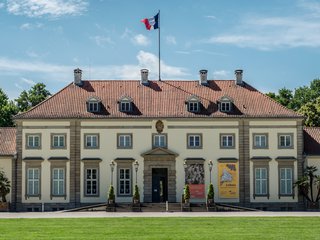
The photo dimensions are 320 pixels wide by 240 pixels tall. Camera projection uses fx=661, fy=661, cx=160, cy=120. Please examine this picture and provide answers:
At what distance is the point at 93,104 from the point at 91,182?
Answer: 6.09m

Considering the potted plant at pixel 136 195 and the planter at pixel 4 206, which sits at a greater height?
the potted plant at pixel 136 195

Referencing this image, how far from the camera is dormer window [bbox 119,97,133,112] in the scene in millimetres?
51656

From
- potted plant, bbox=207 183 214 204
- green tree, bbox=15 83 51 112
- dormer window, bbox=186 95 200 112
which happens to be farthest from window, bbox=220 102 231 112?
green tree, bbox=15 83 51 112

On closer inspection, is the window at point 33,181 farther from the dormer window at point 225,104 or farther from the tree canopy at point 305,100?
the tree canopy at point 305,100

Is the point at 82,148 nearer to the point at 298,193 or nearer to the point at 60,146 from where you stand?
the point at 60,146

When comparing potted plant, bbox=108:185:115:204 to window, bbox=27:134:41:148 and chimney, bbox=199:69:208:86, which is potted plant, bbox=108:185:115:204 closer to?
window, bbox=27:134:41:148

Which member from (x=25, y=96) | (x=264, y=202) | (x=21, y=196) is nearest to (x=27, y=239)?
(x=21, y=196)

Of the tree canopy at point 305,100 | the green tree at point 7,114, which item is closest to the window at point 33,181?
the green tree at point 7,114

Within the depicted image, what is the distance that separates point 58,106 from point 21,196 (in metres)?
→ 7.49

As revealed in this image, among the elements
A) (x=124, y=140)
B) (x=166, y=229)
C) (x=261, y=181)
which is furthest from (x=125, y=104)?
(x=166, y=229)

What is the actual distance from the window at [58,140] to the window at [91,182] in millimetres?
2771

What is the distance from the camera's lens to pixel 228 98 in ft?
Result: 169

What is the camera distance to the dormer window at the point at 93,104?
51.5m

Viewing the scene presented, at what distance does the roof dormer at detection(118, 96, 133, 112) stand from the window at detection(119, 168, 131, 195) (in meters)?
4.73
